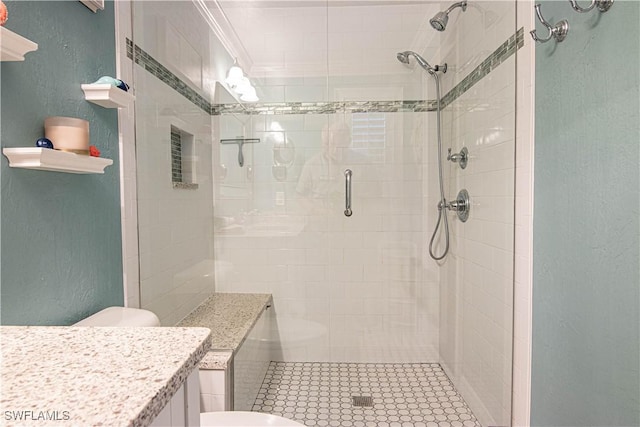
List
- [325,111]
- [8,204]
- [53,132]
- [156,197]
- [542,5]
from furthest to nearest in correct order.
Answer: [325,111], [156,197], [542,5], [53,132], [8,204]

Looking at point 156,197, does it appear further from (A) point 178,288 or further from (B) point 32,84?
(B) point 32,84

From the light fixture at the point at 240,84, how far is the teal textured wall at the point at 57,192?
900 mm

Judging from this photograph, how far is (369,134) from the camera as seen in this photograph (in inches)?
96.7

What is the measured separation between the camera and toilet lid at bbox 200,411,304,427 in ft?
4.19

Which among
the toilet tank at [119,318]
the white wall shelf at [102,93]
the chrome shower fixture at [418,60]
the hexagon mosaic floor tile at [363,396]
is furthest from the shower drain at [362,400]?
the chrome shower fixture at [418,60]

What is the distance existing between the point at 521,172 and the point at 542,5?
0.66 meters

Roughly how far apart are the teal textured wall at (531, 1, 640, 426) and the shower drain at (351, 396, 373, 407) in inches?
34.7

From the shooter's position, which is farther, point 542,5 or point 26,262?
point 542,5

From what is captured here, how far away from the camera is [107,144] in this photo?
1.53m

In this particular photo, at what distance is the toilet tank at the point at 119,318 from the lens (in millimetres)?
1315

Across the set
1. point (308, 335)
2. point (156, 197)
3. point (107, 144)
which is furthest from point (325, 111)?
point (308, 335)

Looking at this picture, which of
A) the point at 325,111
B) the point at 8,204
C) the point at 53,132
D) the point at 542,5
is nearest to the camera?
the point at 8,204

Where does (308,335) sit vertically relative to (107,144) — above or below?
below

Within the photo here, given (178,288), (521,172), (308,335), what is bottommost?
(308,335)
